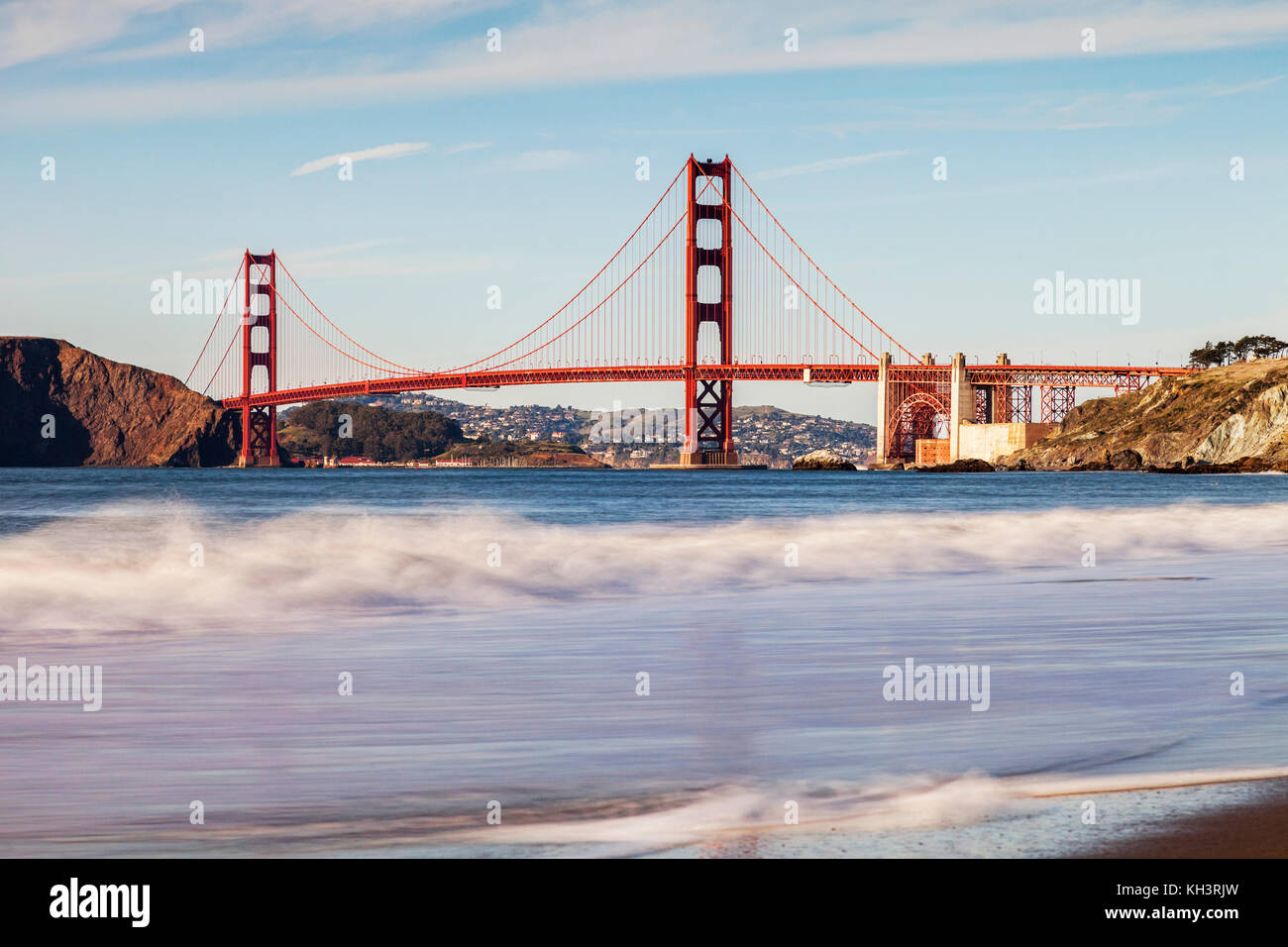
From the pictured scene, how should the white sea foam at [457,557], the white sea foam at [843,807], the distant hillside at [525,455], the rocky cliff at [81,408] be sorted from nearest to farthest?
the white sea foam at [843,807], the white sea foam at [457,557], the distant hillside at [525,455], the rocky cliff at [81,408]

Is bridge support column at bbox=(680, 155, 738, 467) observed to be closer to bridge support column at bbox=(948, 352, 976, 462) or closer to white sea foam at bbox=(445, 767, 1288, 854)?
bridge support column at bbox=(948, 352, 976, 462)

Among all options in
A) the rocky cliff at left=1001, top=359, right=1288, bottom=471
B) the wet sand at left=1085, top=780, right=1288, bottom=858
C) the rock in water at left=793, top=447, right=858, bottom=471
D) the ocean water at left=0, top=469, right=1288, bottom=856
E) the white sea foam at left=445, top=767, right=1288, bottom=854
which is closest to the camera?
the wet sand at left=1085, top=780, right=1288, bottom=858

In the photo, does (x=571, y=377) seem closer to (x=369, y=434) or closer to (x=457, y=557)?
(x=457, y=557)

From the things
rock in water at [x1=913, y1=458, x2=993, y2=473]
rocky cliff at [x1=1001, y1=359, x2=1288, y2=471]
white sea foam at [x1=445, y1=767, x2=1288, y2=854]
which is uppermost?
rocky cliff at [x1=1001, y1=359, x2=1288, y2=471]

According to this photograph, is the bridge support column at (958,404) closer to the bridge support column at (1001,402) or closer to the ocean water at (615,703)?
the bridge support column at (1001,402)

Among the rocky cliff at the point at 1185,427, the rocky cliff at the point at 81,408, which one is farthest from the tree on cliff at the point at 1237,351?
the rocky cliff at the point at 81,408

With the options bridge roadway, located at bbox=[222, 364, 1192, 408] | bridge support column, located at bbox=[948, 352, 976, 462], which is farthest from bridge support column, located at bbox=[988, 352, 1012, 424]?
bridge roadway, located at bbox=[222, 364, 1192, 408]
